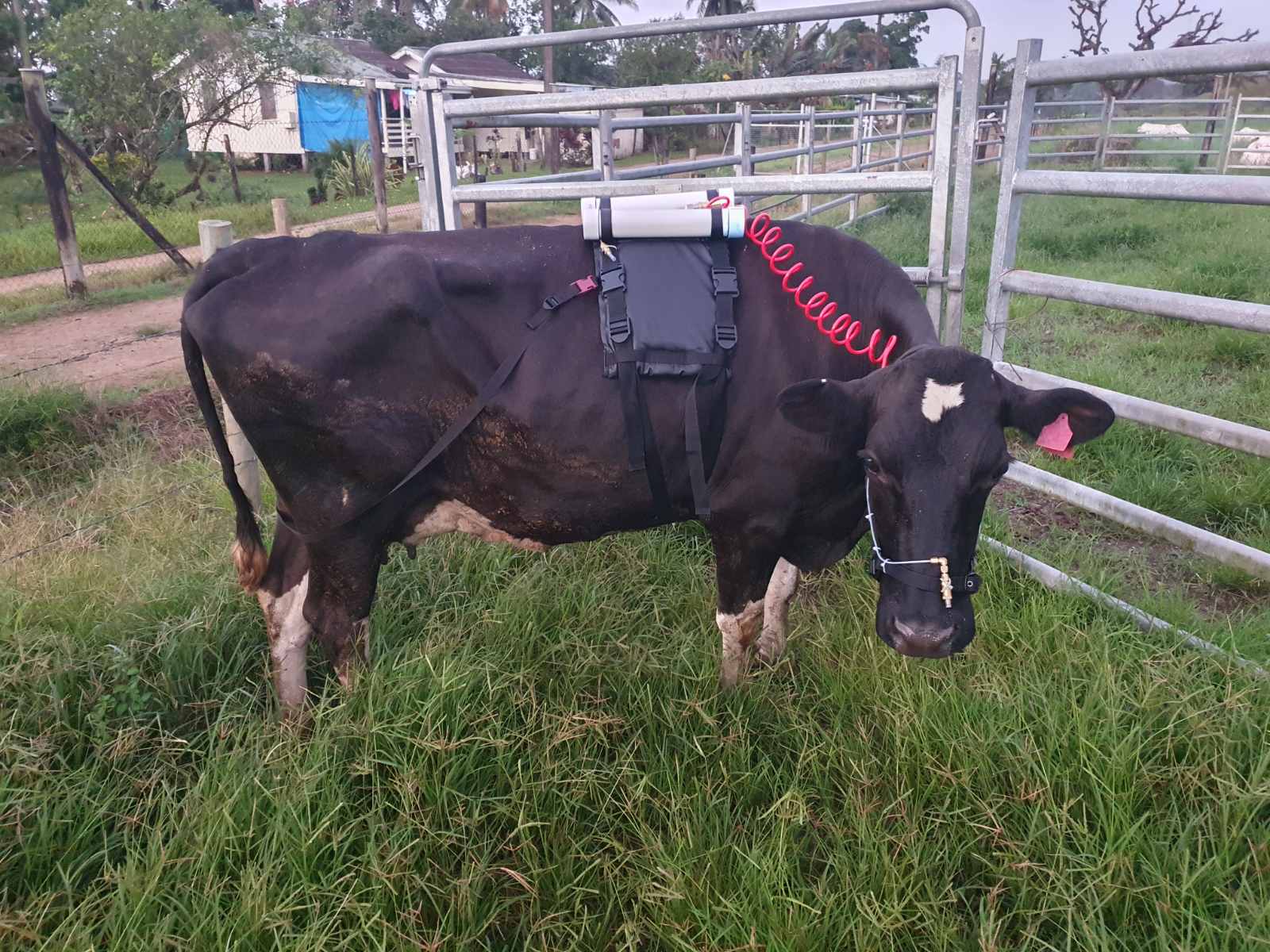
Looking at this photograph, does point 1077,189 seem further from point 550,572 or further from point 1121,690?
point 550,572

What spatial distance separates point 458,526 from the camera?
3066 mm

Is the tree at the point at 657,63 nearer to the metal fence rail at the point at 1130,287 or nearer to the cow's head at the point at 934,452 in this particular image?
the metal fence rail at the point at 1130,287

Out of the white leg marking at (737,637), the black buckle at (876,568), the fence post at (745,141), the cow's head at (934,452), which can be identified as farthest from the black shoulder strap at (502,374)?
the fence post at (745,141)

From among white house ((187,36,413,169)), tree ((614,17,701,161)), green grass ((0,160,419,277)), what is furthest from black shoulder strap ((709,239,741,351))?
tree ((614,17,701,161))

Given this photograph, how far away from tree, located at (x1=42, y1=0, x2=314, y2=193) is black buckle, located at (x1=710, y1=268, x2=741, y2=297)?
15.3 meters

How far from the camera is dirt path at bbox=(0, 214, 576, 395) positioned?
20.6 feet

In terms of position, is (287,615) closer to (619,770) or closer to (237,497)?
(237,497)

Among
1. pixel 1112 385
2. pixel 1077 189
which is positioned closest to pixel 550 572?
pixel 1077 189

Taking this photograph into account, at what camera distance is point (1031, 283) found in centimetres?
332

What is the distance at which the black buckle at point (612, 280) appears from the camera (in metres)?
2.75

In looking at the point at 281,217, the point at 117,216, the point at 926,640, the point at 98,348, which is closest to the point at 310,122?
the point at 117,216

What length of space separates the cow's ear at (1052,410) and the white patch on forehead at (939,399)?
18 centimetres

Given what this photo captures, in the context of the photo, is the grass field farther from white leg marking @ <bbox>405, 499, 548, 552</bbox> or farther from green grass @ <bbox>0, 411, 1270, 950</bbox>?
white leg marking @ <bbox>405, 499, 548, 552</bbox>

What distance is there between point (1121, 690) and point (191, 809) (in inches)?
100
